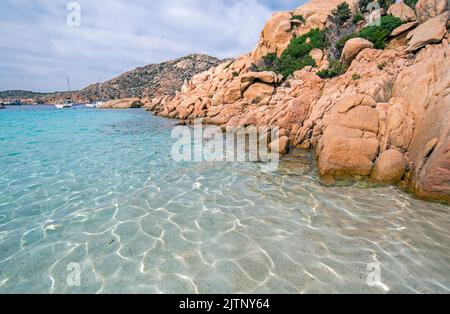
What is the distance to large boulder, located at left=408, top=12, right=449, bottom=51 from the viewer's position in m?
13.6

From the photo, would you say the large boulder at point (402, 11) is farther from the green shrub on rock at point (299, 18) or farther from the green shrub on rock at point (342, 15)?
the green shrub on rock at point (299, 18)

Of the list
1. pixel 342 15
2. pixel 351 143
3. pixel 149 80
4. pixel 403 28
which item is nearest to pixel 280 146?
pixel 351 143

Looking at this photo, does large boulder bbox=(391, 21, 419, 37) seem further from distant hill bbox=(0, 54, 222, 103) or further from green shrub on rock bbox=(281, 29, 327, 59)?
distant hill bbox=(0, 54, 222, 103)

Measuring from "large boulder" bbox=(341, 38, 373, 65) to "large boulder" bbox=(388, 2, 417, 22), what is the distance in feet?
24.3

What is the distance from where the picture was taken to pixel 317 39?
30266 mm

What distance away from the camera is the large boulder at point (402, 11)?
2219cm

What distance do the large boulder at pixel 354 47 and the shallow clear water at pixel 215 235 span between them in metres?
14.3

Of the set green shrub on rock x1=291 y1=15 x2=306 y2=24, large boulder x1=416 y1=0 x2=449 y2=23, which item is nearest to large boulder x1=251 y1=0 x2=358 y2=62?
green shrub on rock x1=291 y1=15 x2=306 y2=24

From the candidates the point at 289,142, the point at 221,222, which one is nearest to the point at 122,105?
the point at 289,142

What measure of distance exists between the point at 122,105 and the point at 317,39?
55.3 metres

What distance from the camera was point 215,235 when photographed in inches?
219

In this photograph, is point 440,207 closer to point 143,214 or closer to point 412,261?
point 412,261

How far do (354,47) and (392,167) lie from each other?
1411cm

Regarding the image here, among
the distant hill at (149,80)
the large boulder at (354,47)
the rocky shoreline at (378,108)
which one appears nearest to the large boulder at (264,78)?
the rocky shoreline at (378,108)
